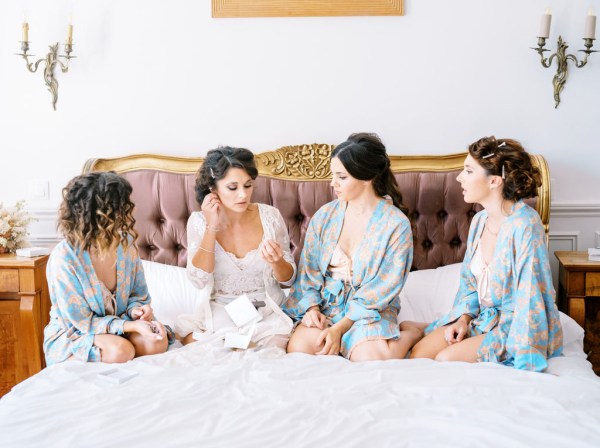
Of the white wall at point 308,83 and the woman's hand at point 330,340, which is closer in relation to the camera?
the woman's hand at point 330,340

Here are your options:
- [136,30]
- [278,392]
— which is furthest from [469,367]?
[136,30]

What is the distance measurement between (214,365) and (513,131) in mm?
2068

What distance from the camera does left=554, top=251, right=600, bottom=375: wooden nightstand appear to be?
3170 mm

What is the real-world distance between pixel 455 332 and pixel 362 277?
0.43 meters

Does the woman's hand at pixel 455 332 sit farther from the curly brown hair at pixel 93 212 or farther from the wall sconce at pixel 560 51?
the wall sconce at pixel 560 51

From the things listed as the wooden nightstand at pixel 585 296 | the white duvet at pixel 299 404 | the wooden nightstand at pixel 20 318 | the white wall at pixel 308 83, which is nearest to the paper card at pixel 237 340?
the white duvet at pixel 299 404

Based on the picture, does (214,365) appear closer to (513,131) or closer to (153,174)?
(153,174)

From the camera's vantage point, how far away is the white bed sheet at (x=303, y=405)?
1.79 metres

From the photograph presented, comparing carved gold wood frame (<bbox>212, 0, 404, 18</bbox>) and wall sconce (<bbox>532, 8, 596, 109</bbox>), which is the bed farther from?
carved gold wood frame (<bbox>212, 0, 404, 18</bbox>)

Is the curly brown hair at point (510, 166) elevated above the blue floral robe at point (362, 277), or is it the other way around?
the curly brown hair at point (510, 166)

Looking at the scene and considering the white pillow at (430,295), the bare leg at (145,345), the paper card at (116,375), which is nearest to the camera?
the paper card at (116,375)

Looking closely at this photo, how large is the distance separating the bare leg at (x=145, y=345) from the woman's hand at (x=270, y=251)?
1.65 feet

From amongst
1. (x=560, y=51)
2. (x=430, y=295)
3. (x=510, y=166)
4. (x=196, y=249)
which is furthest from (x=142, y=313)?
(x=560, y=51)

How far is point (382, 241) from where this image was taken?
2785 millimetres
